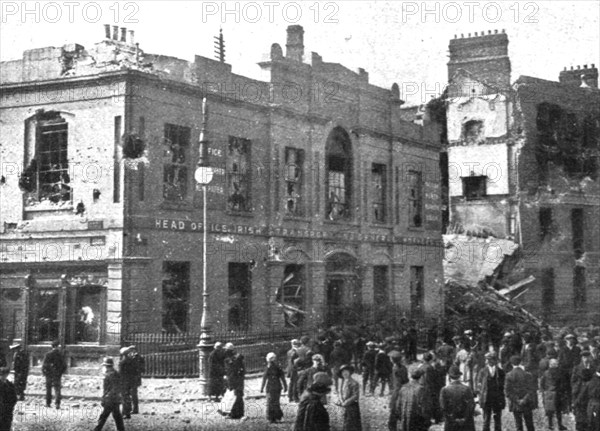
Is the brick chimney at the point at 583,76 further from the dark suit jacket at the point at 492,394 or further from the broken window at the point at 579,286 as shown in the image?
the dark suit jacket at the point at 492,394

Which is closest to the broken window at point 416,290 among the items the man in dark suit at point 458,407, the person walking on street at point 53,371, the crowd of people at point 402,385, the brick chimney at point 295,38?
the brick chimney at point 295,38

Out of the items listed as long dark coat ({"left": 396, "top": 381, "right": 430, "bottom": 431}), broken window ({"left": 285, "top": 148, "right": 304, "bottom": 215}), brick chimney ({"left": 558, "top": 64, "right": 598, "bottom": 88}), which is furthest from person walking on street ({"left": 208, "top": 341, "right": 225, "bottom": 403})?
brick chimney ({"left": 558, "top": 64, "right": 598, "bottom": 88})

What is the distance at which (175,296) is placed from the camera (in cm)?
2184

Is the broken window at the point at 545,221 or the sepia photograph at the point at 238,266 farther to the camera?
the broken window at the point at 545,221

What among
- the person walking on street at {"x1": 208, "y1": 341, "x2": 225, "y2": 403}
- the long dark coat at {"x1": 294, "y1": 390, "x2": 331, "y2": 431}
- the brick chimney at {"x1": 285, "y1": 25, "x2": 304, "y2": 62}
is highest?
the brick chimney at {"x1": 285, "y1": 25, "x2": 304, "y2": 62}

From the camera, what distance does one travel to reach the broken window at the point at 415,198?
32.4 meters

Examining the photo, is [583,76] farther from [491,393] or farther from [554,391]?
[491,393]

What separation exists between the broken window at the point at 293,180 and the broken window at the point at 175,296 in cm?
514

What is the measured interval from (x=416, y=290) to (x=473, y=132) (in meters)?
11.8

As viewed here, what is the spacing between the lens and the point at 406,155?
3194 centimetres

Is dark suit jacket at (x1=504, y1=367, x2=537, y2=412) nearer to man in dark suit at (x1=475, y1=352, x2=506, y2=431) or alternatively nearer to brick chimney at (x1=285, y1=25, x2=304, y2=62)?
man in dark suit at (x1=475, y1=352, x2=506, y2=431)

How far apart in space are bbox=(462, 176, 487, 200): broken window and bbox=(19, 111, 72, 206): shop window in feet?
79.1

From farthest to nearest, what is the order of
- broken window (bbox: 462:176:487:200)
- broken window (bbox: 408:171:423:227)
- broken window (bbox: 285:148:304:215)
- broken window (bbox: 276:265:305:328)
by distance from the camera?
broken window (bbox: 462:176:487:200)
broken window (bbox: 408:171:423:227)
broken window (bbox: 285:148:304:215)
broken window (bbox: 276:265:305:328)

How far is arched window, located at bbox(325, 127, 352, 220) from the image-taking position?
2802 cm
